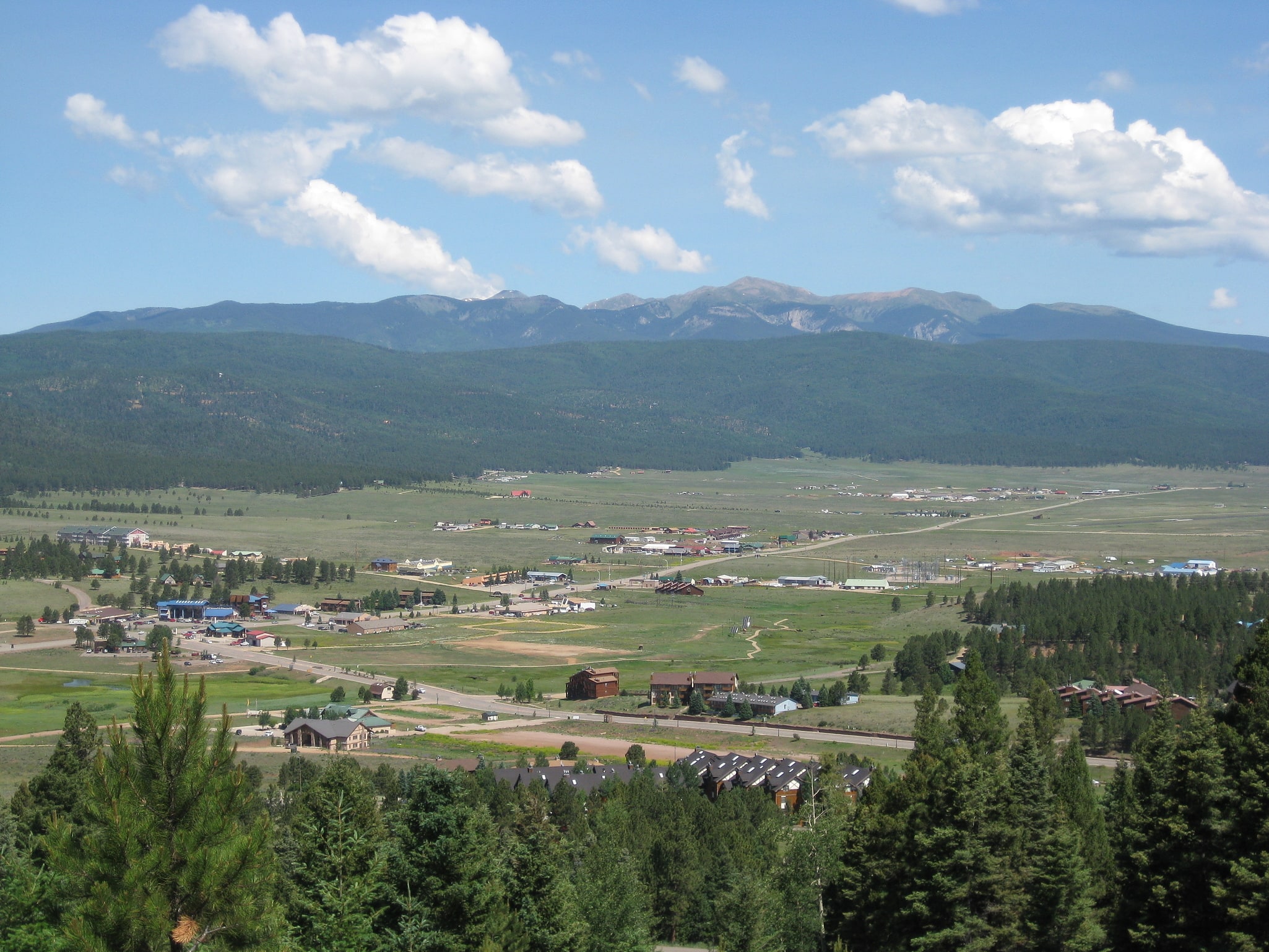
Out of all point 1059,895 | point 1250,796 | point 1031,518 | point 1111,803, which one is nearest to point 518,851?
point 1059,895

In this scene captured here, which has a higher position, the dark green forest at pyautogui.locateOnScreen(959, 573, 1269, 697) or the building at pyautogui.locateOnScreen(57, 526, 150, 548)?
the building at pyautogui.locateOnScreen(57, 526, 150, 548)

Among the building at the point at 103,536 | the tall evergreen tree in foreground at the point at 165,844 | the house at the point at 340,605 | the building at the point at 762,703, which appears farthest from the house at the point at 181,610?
the tall evergreen tree in foreground at the point at 165,844

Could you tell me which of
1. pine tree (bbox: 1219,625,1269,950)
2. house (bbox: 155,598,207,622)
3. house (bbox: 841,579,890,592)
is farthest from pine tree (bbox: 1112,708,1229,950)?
house (bbox: 841,579,890,592)

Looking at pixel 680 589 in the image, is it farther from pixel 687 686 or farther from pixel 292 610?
pixel 687 686

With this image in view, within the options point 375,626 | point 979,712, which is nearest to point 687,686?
point 375,626

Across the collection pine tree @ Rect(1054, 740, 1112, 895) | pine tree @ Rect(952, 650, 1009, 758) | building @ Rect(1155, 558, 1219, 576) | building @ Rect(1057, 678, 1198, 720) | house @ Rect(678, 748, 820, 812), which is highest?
pine tree @ Rect(952, 650, 1009, 758)

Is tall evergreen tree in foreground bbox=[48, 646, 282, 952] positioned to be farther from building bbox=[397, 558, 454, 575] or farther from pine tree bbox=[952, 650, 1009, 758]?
building bbox=[397, 558, 454, 575]

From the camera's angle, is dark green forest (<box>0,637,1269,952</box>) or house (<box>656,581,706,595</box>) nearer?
dark green forest (<box>0,637,1269,952</box>)
